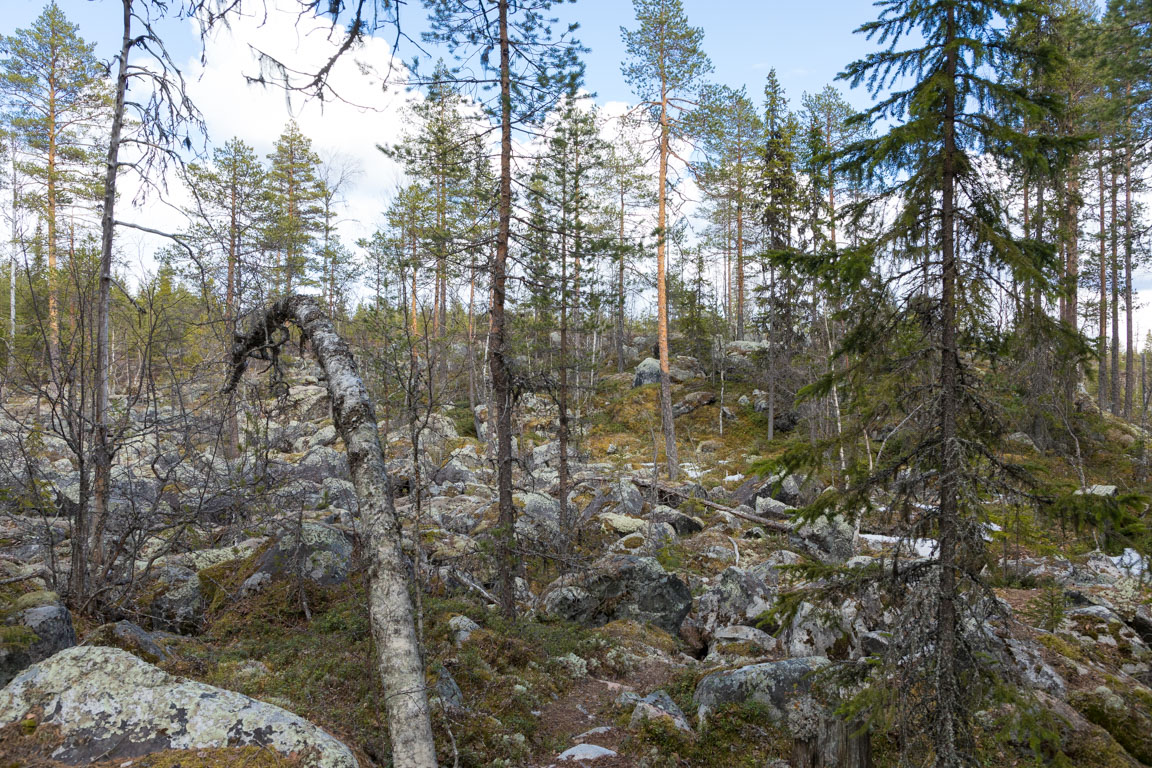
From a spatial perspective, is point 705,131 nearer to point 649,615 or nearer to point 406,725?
point 649,615

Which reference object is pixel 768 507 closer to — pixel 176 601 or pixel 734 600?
pixel 734 600

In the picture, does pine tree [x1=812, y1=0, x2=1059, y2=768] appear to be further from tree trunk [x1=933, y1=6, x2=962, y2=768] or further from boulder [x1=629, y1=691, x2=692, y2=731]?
boulder [x1=629, y1=691, x2=692, y2=731]

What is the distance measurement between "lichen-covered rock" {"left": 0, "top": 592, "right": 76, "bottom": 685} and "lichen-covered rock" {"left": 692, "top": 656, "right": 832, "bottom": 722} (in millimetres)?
5542

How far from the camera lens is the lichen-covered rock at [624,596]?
31.2 feet

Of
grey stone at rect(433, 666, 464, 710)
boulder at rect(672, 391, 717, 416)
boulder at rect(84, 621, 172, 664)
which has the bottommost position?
grey stone at rect(433, 666, 464, 710)

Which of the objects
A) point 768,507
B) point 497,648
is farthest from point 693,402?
point 497,648

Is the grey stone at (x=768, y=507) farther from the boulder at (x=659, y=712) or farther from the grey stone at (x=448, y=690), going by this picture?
the grey stone at (x=448, y=690)

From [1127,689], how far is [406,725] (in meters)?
8.39

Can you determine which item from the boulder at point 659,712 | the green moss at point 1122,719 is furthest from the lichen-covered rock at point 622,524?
the green moss at point 1122,719

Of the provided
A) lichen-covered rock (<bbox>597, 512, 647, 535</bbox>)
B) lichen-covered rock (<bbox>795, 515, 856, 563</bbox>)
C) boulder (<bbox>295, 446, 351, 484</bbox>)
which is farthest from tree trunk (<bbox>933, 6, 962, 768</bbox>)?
boulder (<bbox>295, 446, 351, 484</bbox>)

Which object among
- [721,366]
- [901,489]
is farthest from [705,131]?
[901,489]

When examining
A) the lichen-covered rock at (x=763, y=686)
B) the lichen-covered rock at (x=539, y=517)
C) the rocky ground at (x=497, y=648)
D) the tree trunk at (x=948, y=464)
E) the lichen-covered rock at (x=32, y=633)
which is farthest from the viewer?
the lichen-covered rock at (x=539, y=517)

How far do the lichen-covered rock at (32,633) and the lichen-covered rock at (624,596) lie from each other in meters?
6.46

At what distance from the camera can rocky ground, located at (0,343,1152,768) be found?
3.26 m
